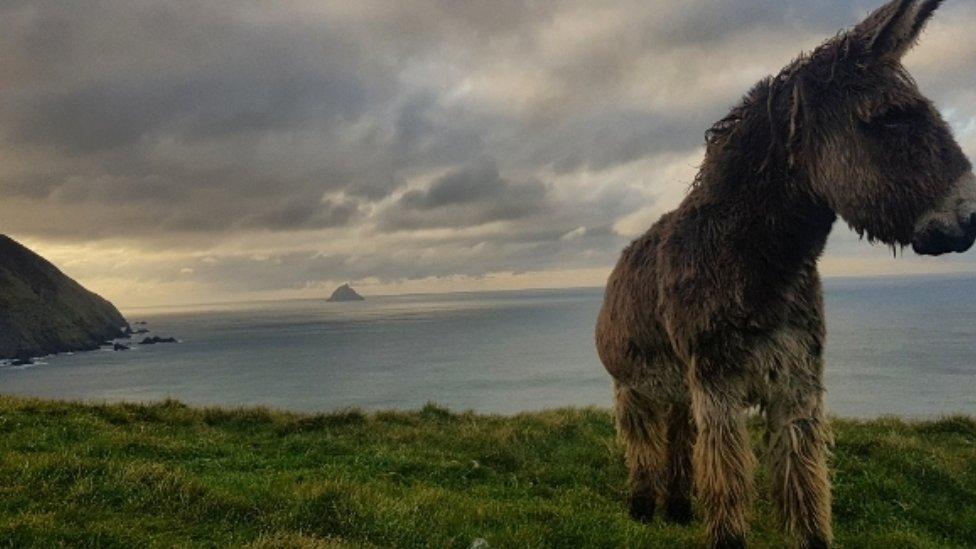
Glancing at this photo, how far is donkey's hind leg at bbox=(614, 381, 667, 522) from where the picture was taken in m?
8.05

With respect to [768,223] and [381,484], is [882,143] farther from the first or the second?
[381,484]

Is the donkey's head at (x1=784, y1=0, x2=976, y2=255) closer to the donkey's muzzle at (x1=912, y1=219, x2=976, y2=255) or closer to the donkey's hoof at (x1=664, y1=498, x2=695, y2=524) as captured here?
the donkey's muzzle at (x1=912, y1=219, x2=976, y2=255)

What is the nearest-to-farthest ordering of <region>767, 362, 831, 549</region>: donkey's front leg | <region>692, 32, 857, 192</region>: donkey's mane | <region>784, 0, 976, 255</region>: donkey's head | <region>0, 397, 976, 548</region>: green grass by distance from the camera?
<region>784, 0, 976, 255</region>: donkey's head → <region>692, 32, 857, 192</region>: donkey's mane → <region>767, 362, 831, 549</region>: donkey's front leg → <region>0, 397, 976, 548</region>: green grass

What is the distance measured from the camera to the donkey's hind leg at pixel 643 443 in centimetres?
805

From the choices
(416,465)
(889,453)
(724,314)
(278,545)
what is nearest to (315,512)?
(278,545)

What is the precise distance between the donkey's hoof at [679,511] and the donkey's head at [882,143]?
15.7 ft

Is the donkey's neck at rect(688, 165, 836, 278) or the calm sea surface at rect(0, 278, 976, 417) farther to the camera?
the calm sea surface at rect(0, 278, 976, 417)

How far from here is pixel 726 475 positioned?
5.86 metres

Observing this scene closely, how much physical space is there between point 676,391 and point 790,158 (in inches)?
115

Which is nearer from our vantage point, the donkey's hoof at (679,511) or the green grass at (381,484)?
the green grass at (381,484)

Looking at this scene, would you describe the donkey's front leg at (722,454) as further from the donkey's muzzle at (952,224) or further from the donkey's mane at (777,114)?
the donkey's muzzle at (952,224)

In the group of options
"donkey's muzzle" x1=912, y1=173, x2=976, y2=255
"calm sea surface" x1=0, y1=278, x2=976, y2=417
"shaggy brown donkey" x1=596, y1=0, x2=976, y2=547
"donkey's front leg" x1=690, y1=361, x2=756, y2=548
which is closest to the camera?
"donkey's muzzle" x1=912, y1=173, x2=976, y2=255

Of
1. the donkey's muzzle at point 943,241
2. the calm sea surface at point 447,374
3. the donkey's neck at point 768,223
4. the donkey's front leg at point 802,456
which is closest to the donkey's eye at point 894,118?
the donkey's neck at point 768,223

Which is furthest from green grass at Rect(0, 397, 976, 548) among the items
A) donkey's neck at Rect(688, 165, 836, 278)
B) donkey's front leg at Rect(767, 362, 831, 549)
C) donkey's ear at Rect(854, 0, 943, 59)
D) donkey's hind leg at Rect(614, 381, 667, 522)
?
donkey's ear at Rect(854, 0, 943, 59)
